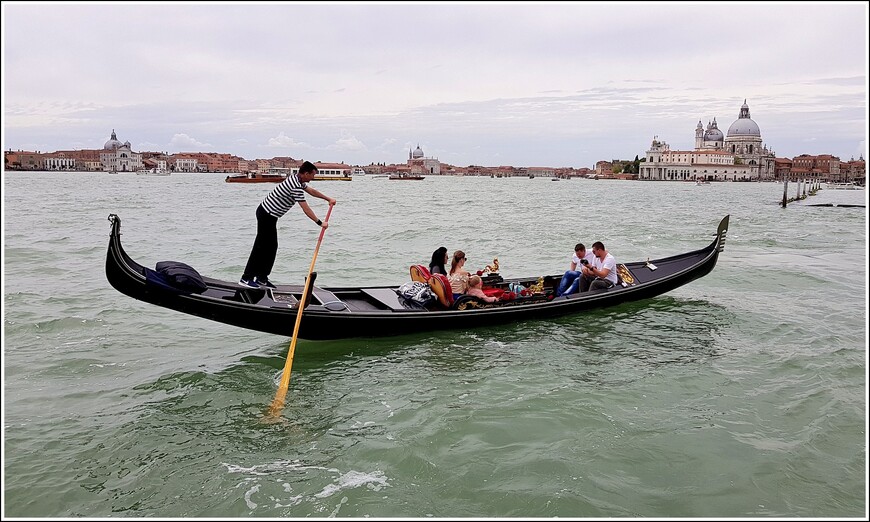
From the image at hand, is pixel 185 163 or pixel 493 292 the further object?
pixel 185 163

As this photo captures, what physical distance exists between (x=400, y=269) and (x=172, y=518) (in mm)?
8390

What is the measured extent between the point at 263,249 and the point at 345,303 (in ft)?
3.00

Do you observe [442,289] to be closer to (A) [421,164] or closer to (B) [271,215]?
(B) [271,215]

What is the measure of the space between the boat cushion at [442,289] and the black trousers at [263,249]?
5.03 feet

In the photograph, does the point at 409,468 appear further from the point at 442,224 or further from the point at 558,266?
the point at 442,224

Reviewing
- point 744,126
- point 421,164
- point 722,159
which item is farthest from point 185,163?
point 744,126

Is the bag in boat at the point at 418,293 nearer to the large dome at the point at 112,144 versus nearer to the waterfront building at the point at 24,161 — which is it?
the waterfront building at the point at 24,161

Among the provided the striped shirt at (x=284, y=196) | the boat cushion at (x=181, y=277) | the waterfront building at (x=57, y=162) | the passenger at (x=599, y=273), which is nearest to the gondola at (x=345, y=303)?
the boat cushion at (x=181, y=277)

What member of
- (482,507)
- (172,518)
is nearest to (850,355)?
(482,507)

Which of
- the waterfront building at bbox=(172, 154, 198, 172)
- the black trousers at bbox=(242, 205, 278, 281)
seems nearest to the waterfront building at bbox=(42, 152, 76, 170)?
the waterfront building at bbox=(172, 154, 198, 172)

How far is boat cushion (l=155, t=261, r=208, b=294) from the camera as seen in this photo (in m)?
5.08

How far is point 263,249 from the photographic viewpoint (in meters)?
5.76

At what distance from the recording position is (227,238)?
55.4 feet

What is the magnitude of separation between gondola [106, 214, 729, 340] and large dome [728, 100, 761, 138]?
123m
